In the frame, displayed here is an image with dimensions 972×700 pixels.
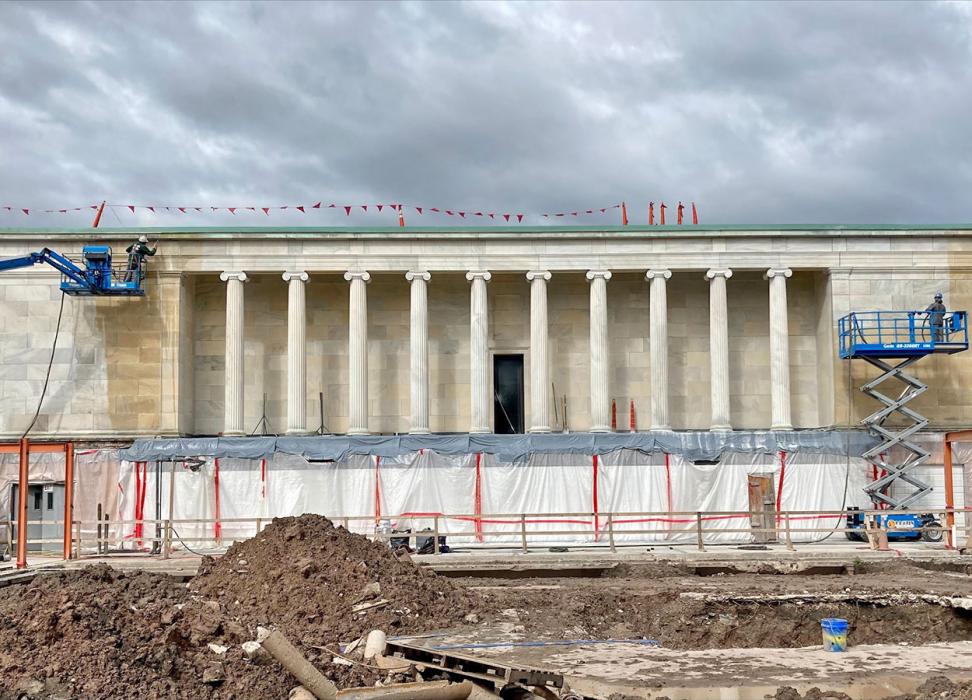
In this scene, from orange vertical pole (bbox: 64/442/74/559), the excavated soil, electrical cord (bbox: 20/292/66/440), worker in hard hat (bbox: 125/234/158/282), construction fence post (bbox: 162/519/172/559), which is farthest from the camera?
electrical cord (bbox: 20/292/66/440)

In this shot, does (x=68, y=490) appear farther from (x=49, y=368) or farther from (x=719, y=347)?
(x=719, y=347)

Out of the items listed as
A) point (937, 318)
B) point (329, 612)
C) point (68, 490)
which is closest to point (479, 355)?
point (937, 318)

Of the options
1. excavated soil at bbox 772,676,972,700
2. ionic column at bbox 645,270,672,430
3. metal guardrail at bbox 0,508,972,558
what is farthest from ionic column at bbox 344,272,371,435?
excavated soil at bbox 772,676,972,700

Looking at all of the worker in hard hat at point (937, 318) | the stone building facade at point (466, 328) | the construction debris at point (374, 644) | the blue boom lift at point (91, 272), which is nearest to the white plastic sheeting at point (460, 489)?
the stone building facade at point (466, 328)

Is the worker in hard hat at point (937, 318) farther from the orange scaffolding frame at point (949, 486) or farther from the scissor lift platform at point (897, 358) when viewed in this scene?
the orange scaffolding frame at point (949, 486)

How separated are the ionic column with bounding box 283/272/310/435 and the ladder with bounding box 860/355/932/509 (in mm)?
22925

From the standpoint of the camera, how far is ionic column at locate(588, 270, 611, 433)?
4688 cm

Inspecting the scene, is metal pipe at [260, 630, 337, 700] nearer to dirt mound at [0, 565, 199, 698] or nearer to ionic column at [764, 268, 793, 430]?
dirt mound at [0, 565, 199, 698]

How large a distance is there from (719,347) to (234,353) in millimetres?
20701

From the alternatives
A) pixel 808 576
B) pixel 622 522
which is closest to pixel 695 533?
pixel 622 522

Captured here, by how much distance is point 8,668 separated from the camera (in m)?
14.2

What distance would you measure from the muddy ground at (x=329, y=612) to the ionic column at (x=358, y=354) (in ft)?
65.2

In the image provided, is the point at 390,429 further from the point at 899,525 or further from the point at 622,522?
the point at 899,525

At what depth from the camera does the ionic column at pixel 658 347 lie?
46812 mm
